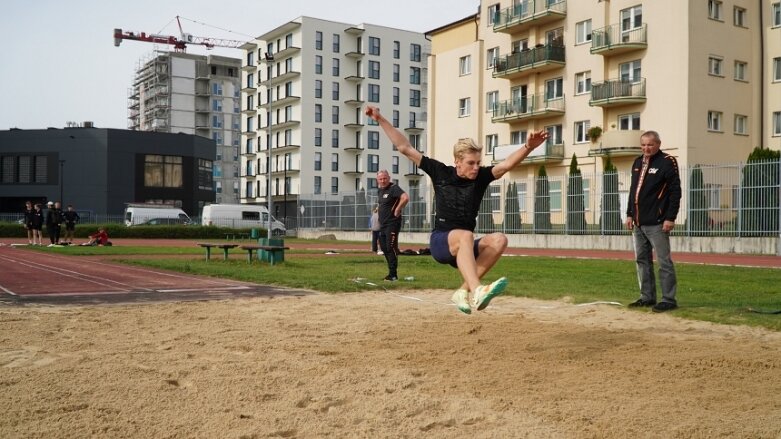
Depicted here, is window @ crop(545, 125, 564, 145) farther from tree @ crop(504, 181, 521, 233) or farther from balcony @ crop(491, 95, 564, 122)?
tree @ crop(504, 181, 521, 233)

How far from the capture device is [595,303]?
10.1 meters

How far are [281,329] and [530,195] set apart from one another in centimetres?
2657

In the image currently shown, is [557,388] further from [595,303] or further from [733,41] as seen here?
[733,41]

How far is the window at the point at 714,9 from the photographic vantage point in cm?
4009

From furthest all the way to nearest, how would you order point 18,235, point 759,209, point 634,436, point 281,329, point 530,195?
1. point 18,235
2. point 530,195
3. point 759,209
4. point 281,329
5. point 634,436

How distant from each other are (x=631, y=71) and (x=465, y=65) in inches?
591

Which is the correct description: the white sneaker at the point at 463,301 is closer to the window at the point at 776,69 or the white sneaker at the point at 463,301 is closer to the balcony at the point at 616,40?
the balcony at the point at 616,40

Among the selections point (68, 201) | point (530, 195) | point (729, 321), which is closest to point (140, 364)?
point (729, 321)

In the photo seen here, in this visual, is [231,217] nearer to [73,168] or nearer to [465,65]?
[465,65]

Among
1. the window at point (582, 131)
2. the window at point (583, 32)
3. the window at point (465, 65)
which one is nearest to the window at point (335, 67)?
the window at point (465, 65)

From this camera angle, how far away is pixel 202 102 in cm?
12888

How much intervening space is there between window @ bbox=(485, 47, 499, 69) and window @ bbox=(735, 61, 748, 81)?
52.3 feet

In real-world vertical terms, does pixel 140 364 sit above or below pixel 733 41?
below

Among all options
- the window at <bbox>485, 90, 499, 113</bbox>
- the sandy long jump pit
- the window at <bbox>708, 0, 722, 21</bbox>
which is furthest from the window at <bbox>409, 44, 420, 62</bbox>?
the sandy long jump pit
